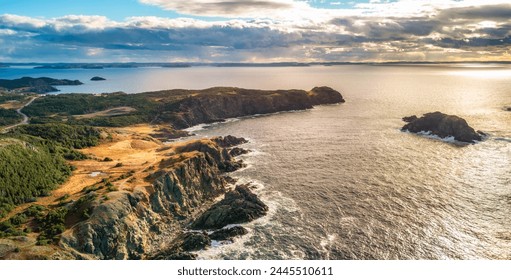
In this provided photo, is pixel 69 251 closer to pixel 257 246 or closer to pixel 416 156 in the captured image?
pixel 257 246

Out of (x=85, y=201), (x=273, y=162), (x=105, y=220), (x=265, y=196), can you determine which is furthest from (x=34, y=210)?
(x=273, y=162)

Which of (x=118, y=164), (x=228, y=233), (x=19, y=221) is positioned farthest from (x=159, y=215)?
(x=118, y=164)

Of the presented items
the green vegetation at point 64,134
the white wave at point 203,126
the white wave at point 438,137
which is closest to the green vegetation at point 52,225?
the green vegetation at point 64,134

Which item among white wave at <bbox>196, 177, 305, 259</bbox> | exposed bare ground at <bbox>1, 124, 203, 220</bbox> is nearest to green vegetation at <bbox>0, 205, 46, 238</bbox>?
exposed bare ground at <bbox>1, 124, 203, 220</bbox>

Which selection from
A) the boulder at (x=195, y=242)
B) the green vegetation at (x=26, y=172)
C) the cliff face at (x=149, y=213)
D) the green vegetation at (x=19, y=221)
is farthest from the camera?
the green vegetation at (x=26, y=172)

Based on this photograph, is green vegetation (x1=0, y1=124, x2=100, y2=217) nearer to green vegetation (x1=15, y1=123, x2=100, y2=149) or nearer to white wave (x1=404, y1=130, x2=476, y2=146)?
green vegetation (x1=15, y1=123, x2=100, y2=149)

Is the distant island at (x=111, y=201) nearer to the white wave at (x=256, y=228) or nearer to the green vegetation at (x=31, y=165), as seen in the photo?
the green vegetation at (x=31, y=165)
